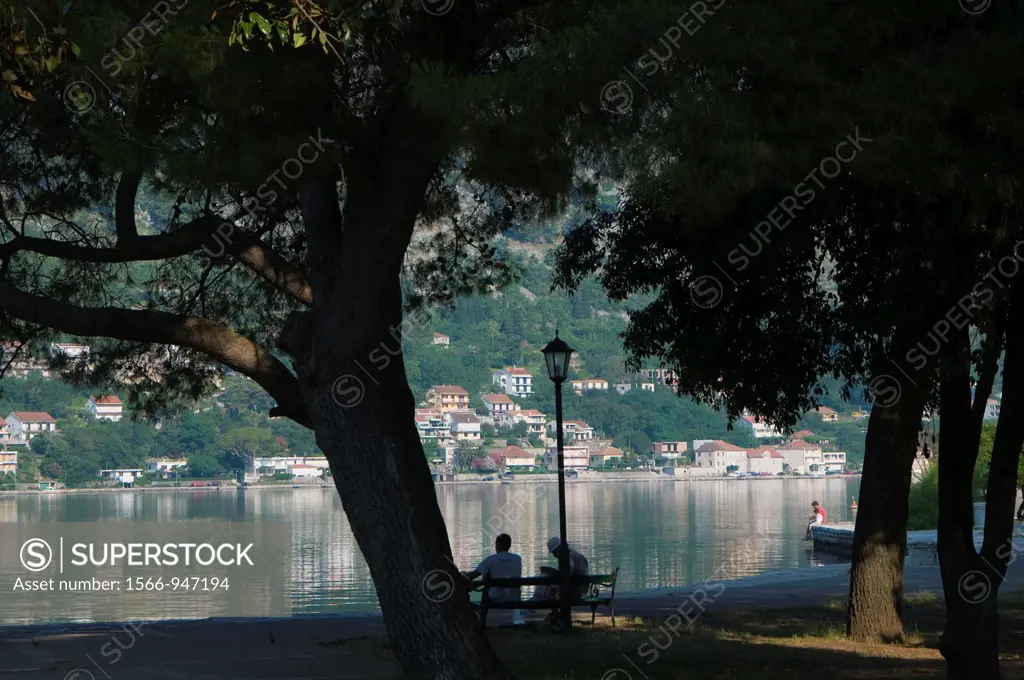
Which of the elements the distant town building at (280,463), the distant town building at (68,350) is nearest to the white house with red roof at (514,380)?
the distant town building at (280,463)

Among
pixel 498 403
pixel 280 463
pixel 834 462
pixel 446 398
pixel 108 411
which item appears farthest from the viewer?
pixel 834 462

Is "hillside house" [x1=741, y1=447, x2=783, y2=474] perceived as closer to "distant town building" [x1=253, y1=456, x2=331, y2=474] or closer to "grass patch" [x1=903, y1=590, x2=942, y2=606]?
"distant town building" [x1=253, y1=456, x2=331, y2=474]

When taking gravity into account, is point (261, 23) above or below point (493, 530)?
above

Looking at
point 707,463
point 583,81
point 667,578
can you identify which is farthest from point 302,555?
point 707,463

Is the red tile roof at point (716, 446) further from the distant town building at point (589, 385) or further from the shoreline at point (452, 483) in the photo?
the distant town building at point (589, 385)

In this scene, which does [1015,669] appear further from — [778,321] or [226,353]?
[226,353]

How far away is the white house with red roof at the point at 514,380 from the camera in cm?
16412

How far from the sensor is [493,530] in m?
65.2

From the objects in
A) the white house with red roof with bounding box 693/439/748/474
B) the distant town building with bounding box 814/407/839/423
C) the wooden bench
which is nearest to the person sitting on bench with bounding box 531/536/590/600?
the wooden bench

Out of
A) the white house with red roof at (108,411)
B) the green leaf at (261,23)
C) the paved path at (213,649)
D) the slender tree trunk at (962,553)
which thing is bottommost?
the paved path at (213,649)

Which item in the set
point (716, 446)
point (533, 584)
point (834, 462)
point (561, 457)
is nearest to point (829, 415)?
point (834, 462)

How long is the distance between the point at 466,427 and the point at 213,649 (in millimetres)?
152810

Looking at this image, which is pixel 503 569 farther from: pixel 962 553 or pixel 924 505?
pixel 924 505

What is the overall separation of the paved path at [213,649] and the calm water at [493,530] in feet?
34.6
